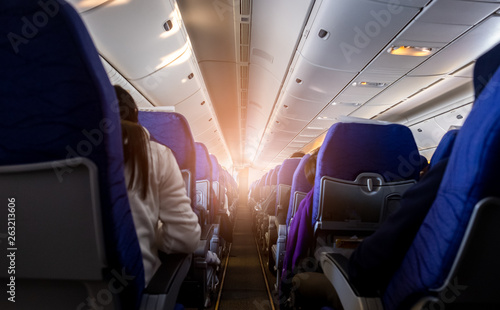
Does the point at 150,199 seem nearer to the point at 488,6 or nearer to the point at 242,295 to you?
the point at 242,295

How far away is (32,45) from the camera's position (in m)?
0.58

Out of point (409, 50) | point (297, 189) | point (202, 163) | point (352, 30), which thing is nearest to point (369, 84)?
point (409, 50)

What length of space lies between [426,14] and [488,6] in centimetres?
59

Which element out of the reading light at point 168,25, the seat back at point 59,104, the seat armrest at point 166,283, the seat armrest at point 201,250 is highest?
the reading light at point 168,25

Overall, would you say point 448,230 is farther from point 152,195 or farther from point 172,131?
point 172,131

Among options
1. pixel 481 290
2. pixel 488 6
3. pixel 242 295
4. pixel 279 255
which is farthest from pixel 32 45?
pixel 488 6

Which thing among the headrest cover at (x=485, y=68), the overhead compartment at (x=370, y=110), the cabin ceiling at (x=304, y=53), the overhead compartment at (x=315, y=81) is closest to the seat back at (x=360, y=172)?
the cabin ceiling at (x=304, y=53)

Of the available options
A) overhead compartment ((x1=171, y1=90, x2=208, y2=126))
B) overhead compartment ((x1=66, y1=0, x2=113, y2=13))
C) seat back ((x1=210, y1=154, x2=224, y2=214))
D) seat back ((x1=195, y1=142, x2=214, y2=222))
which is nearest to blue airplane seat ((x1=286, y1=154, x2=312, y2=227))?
seat back ((x1=195, y1=142, x2=214, y2=222))

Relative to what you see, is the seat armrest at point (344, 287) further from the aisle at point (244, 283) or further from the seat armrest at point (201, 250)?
the aisle at point (244, 283)

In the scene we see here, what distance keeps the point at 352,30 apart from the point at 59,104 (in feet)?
11.6

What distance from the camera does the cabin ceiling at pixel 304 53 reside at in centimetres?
279

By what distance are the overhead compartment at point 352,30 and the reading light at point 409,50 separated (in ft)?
0.72

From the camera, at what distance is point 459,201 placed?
0.64m

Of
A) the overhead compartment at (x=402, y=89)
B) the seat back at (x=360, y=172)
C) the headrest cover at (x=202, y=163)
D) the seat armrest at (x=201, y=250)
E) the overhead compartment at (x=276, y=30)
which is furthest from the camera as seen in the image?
the overhead compartment at (x=402, y=89)
